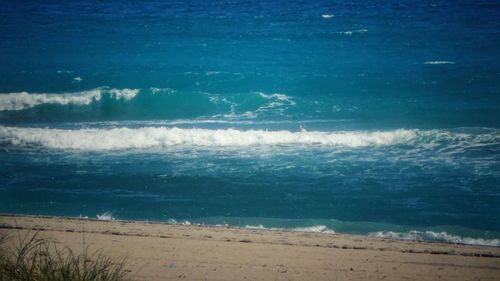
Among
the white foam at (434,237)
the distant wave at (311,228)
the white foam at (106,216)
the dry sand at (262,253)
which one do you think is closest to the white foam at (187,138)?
the white foam at (106,216)

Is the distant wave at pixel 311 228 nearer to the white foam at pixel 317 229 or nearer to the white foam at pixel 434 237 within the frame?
the white foam at pixel 317 229

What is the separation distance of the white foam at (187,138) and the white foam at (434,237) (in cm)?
549

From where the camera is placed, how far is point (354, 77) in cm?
2234

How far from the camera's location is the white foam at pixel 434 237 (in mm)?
8625

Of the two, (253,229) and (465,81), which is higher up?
(465,81)

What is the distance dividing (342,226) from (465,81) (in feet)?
48.7

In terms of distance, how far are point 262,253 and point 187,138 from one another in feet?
25.7

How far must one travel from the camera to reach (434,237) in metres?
8.84

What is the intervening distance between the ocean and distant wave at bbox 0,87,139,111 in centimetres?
9

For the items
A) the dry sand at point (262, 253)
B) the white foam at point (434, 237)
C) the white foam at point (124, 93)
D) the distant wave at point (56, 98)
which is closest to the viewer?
the dry sand at point (262, 253)

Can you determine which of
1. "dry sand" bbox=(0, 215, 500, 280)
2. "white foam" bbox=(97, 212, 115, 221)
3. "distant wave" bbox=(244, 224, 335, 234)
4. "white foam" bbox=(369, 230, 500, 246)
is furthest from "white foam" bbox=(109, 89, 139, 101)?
"white foam" bbox=(369, 230, 500, 246)

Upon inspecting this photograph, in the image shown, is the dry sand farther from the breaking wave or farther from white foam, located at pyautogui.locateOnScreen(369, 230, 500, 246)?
the breaking wave

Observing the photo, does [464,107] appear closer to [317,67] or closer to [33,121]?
[317,67]

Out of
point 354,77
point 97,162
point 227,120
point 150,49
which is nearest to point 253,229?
point 97,162
